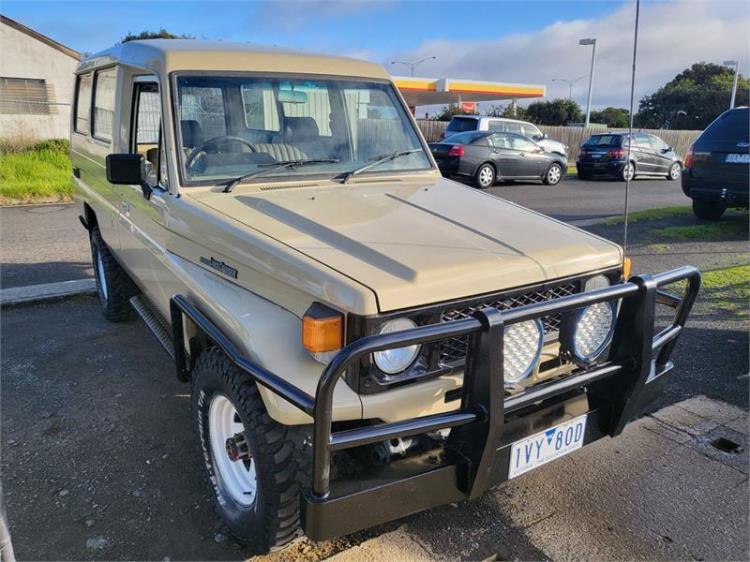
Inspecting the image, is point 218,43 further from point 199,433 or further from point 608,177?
point 608,177

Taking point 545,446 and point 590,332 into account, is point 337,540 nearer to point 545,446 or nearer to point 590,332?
point 545,446

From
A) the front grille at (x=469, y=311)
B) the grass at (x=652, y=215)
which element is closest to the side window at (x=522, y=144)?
the grass at (x=652, y=215)

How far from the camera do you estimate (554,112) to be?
47719 millimetres

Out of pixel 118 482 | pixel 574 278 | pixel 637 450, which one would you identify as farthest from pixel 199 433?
pixel 637 450

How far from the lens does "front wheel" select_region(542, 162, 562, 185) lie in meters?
16.9

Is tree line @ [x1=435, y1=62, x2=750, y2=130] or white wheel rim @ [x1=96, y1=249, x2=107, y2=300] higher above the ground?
tree line @ [x1=435, y1=62, x2=750, y2=130]

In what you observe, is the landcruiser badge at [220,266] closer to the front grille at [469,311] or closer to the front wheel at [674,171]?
the front grille at [469,311]

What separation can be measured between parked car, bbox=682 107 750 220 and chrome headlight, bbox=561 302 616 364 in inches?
307

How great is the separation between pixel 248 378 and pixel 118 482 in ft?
4.07

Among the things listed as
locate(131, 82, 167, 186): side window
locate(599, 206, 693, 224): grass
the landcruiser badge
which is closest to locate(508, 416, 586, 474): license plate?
the landcruiser badge

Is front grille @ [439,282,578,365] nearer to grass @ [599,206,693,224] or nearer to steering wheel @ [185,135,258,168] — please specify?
steering wheel @ [185,135,258,168]

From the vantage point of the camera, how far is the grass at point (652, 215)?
10368mm

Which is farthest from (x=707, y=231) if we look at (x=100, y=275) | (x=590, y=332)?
(x=100, y=275)

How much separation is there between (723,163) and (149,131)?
8696 mm
